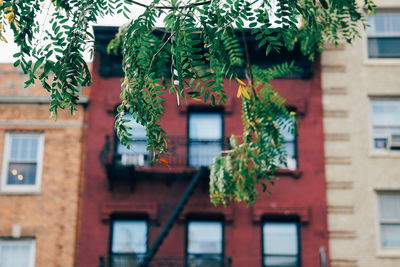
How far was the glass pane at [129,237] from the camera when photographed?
18.4 meters

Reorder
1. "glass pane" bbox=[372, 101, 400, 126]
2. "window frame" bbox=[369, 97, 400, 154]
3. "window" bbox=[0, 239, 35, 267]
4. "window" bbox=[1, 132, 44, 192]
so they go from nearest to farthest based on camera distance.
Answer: "window" bbox=[0, 239, 35, 267] < "window" bbox=[1, 132, 44, 192] < "window frame" bbox=[369, 97, 400, 154] < "glass pane" bbox=[372, 101, 400, 126]

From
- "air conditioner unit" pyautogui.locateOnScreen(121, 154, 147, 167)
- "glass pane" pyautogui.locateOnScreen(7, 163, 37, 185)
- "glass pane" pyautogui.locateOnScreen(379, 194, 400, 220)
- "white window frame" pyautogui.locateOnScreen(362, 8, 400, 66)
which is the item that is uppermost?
"white window frame" pyautogui.locateOnScreen(362, 8, 400, 66)

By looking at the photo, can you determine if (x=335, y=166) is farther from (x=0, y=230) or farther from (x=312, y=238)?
(x=0, y=230)

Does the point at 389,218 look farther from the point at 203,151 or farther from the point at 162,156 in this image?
the point at 162,156

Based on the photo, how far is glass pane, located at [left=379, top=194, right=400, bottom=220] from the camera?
18531mm

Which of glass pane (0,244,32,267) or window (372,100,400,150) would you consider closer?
glass pane (0,244,32,267)

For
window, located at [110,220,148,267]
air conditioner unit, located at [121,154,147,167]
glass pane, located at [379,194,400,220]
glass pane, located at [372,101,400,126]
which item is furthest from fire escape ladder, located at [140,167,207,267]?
glass pane, located at [372,101,400,126]

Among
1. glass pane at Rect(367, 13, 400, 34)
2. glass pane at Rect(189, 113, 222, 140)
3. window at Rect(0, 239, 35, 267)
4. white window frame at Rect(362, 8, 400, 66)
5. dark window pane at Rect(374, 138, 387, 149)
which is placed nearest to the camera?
window at Rect(0, 239, 35, 267)

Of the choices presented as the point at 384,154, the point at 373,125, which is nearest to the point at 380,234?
the point at 384,154

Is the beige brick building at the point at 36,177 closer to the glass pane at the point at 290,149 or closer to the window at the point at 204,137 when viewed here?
the window at the point at 204,137

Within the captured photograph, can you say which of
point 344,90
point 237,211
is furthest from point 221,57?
→ point 344,90

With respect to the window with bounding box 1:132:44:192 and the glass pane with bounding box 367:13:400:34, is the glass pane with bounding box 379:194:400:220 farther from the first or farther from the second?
the window with bounding box 1:132:44:192

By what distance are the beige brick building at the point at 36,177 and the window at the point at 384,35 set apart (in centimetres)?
871

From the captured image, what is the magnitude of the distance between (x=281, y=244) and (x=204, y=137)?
12.3 ft
